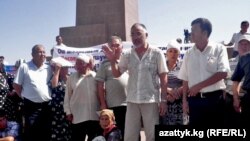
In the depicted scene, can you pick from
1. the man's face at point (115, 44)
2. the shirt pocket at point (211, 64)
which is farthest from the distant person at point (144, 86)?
the man's face at point (115, 44)

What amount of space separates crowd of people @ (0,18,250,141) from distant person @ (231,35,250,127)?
1 centimetres

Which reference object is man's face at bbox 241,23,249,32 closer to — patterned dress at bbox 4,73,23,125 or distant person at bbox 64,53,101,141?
distant person at bbox 64,53,101,141

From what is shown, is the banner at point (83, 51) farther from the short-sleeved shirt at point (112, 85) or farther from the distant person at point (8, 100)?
the short-sleeved shirt at point (112, 85)

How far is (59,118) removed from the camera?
5027mm

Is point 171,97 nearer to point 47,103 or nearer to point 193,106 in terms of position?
point 193,106

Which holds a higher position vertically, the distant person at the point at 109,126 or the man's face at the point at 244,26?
the man's face at the point at 244,26

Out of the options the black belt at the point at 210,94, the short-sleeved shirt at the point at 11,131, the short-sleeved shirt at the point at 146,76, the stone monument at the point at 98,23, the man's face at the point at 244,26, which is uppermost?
the stone monument at the point at 98,23

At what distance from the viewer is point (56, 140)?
16.2 ft

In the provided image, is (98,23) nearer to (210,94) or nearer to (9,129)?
(9,129)

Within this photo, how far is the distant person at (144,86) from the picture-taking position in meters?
3.94

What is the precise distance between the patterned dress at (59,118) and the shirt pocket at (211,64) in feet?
7.52

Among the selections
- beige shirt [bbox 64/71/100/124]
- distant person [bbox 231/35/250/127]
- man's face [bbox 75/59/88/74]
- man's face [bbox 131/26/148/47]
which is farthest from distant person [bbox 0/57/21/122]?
distant person [bbox 231/35/250/127]

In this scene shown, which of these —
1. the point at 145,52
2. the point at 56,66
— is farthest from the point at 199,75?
the point at 56,66

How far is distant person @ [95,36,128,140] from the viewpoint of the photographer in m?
4.56
